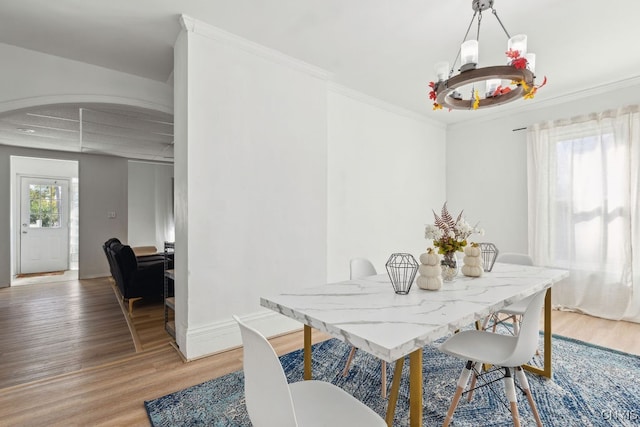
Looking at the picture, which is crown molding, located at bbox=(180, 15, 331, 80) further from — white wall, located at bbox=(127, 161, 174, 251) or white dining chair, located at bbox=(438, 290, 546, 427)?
white wall, located at bbox=(127, 161, 174, 251)

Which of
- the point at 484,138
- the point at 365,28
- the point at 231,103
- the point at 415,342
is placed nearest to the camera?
the point at 415,342

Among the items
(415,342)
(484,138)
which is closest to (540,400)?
(415,342)

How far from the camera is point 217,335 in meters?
2.54

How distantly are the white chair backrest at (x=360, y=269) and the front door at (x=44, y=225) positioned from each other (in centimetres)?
725

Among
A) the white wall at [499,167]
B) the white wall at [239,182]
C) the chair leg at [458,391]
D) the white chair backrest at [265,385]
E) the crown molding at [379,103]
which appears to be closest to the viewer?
the white chair backrest at [265,385]

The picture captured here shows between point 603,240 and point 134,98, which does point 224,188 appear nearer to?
point 134,98

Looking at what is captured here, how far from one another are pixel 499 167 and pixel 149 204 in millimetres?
7243

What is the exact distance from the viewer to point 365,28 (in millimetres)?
2477

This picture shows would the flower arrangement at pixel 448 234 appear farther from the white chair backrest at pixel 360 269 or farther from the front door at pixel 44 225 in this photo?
the front door at pixel 44 225

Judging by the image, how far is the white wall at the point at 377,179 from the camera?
364 cm

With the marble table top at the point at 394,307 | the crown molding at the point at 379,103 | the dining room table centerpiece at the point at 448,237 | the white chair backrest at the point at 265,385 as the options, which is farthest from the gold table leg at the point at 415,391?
the crown molding at the point at 379,103

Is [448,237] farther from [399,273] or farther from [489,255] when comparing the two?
[489,255]

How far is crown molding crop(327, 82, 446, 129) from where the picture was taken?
11.9 ft

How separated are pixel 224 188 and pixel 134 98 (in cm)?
157
